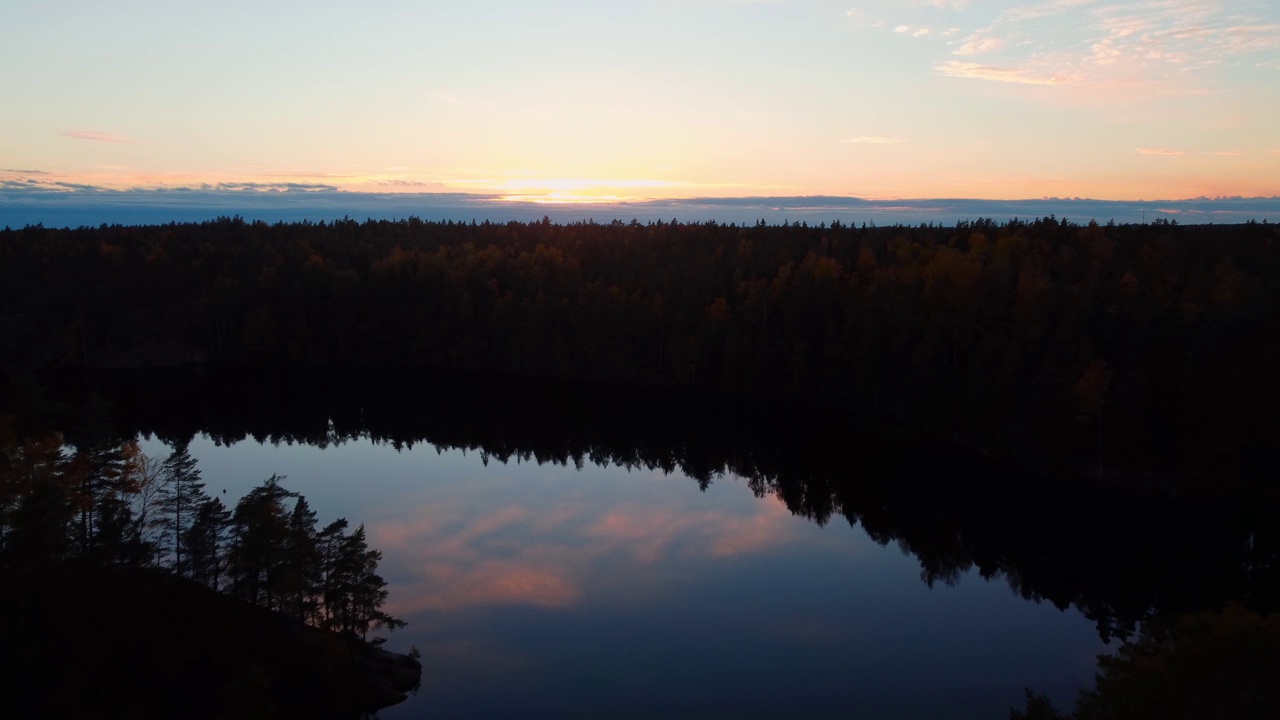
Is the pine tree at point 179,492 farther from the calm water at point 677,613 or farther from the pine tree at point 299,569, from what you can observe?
the calm water at point 677,613

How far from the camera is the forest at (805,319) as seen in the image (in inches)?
1369

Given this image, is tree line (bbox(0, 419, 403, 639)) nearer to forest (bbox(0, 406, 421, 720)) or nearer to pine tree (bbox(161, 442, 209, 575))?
forest (bbox(0, 406, 421, 720))

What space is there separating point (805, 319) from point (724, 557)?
27.7m

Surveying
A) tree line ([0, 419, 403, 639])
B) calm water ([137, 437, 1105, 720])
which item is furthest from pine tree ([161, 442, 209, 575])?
calm water ([137, 437, 1105, 720])

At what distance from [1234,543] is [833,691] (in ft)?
58.3

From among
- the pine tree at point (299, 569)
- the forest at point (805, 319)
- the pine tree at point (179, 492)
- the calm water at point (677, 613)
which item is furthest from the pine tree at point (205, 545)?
the forest at point (805, 319)

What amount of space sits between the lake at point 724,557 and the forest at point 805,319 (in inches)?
117

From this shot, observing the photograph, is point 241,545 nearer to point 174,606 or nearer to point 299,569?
point 299,569

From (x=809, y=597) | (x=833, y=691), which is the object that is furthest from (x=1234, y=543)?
(x=833, y=691)

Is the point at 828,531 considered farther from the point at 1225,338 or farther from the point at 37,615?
the point at 37,615

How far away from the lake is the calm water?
3.3 inches

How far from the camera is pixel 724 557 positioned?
28.0m

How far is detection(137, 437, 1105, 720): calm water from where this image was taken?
18.9 meters

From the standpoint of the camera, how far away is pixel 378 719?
17578 mm
